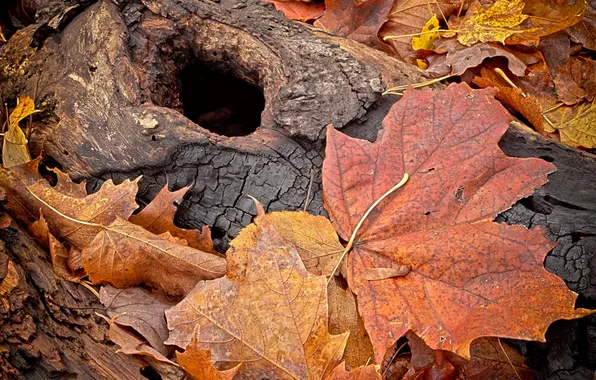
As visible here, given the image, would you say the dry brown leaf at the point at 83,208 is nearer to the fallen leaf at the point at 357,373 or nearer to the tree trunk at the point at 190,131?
the tree trunk at the point at 190,131

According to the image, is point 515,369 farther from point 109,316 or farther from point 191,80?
point 191,80

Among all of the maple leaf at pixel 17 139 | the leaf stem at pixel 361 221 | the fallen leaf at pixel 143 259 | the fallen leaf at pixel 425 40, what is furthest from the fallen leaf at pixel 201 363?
the fallen leaf at pixel 425 40

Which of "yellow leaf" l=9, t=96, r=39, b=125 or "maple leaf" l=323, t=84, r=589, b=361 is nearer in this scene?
"maple leaf" l=323, t=84, r=589, b=361

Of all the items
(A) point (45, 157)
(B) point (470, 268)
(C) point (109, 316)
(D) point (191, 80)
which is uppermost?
(D) point (191, 80)

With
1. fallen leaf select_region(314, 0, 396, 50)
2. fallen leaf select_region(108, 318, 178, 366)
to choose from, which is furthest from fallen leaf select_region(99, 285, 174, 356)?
fallen leaf select_region(314, 0, 396, 50)

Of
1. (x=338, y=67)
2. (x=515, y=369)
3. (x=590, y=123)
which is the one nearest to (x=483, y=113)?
(x=338, y=67)

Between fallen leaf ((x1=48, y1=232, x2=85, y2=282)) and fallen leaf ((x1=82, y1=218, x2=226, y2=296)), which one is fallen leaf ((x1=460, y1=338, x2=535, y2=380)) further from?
fallen leaf ((x1=48, y1=232, x2=85, y2=282))

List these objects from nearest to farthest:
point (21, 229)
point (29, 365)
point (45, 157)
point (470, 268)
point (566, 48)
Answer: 1. point (470, 268)
2. point (29, 365)
3. point (21, 229)
4. point (45, 157)
5. point (566, 48)
